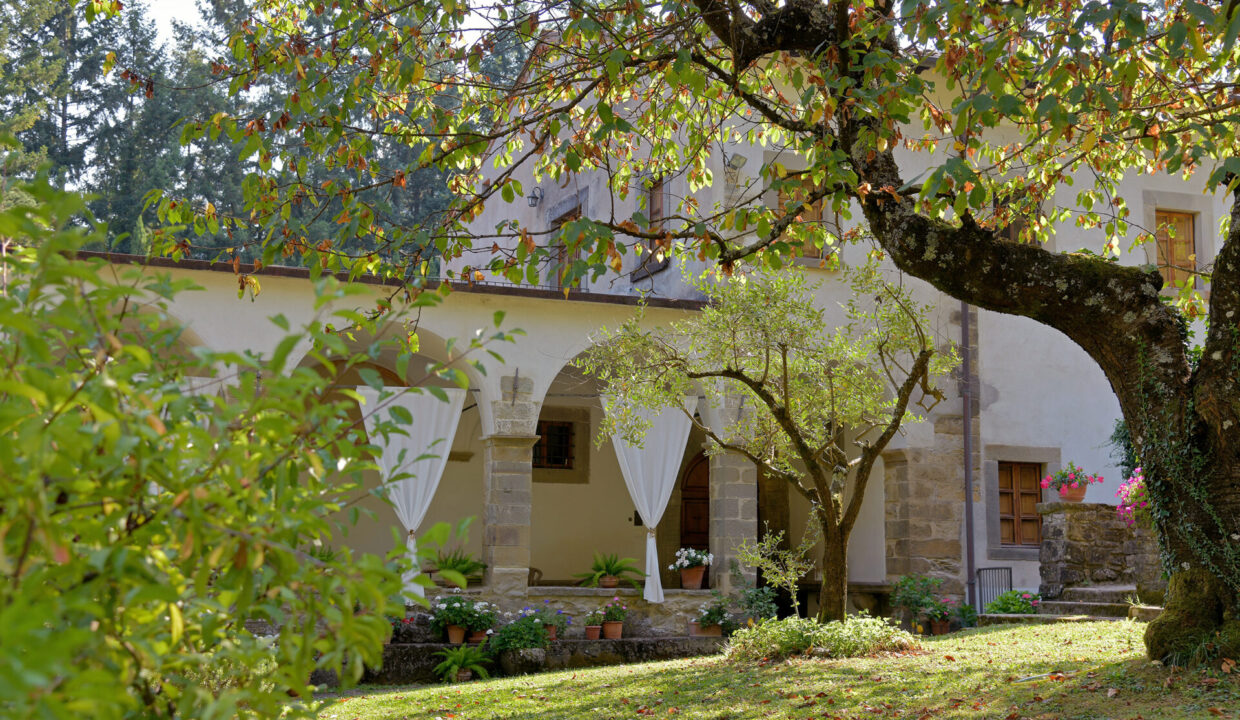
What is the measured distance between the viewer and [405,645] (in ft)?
33.6

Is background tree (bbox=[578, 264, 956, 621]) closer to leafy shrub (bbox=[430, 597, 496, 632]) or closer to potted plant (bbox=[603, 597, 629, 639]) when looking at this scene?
leafy shrub (bbox=[430, 597, 496, 632])

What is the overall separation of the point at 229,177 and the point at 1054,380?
57.5ft

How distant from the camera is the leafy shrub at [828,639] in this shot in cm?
819

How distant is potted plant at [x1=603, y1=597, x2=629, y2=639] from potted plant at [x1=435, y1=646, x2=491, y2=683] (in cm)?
152

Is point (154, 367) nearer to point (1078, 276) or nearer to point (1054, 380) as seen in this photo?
point (1078, 276)

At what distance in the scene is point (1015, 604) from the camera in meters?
11.4

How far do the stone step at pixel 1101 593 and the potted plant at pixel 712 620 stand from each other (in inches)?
134

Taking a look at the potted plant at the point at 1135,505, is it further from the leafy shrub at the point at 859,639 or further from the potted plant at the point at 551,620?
the potted plant at the point at 551,620

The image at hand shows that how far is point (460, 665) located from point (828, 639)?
3.64 meters

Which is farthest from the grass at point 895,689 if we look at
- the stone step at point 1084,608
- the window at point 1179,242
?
the window at point 1179,242

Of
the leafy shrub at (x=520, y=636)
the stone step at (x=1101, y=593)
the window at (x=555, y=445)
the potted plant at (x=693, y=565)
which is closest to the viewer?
the stone step at (x=1101, y=593)

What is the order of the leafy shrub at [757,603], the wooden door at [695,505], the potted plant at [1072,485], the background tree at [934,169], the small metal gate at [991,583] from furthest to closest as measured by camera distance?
the wooden door at [695,505] < the small metal gate at [991,583] < the potted plant at [1072,485] < the leafy shrub at [757,603] < the background tree at [934,169]

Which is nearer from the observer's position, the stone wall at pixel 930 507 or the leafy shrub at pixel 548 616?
the leafy shrub at pixel 548 616

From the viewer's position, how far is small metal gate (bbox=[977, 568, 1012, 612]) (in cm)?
1283
